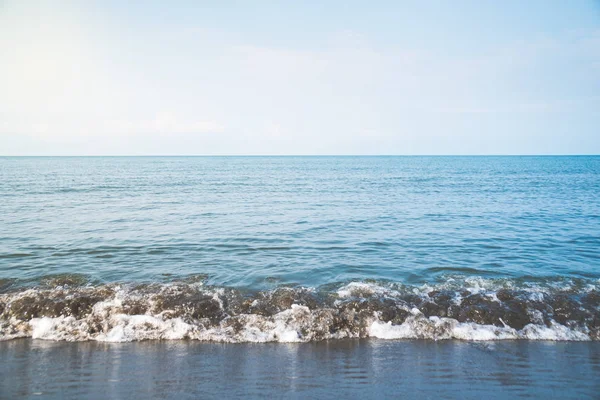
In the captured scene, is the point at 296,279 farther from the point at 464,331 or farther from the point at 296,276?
the point at 464,331

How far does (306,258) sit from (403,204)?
16.8 m

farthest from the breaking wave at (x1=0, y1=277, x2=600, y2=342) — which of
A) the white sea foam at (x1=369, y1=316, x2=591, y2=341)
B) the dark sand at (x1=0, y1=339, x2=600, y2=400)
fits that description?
the dark sand at (x1=0, y1=339, x2=600, y2=400)

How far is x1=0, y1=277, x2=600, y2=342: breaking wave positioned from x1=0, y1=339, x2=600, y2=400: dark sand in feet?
1.35

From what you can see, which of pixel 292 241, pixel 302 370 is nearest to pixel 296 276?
pixel 292 241

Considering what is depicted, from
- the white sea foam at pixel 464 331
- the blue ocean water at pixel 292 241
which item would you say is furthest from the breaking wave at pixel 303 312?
the blue ocean water at pixel 292 241

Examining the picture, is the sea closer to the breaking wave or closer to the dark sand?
the breaking wave

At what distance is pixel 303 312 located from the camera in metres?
8.98

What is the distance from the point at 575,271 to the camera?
39.7 feet

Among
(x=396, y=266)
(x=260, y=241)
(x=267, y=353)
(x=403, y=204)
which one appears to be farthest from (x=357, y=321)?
(x=403, y=204)

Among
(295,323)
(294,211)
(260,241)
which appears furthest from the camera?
(294,211)

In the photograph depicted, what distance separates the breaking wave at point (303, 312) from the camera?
8180mm

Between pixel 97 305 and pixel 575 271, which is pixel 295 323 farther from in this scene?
pixel 575 271

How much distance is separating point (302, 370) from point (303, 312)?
2.36m

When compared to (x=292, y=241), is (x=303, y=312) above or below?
below
